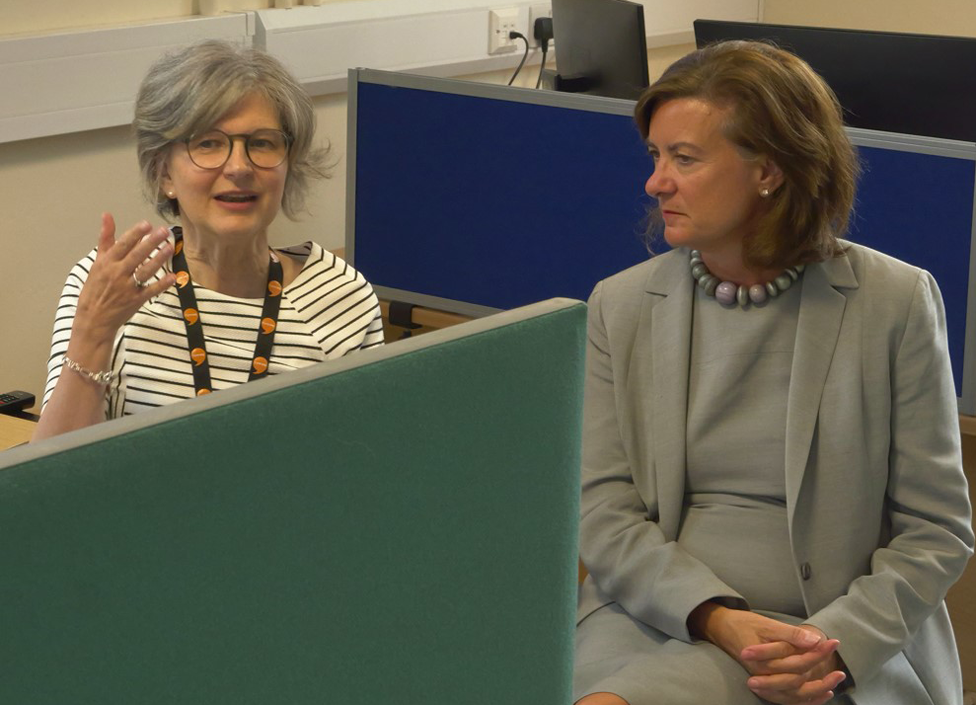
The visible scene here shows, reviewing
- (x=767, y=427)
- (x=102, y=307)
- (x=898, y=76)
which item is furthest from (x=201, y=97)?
(x=898, y=76)

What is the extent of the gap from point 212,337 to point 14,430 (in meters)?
0.49

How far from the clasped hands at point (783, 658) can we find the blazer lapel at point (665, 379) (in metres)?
0.17

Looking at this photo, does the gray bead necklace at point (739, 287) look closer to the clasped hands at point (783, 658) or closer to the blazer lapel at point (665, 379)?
the blazer lapel at point (665, 379)

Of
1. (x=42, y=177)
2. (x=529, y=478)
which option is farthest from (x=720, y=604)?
(x=42, y=177)

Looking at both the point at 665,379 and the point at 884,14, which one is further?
the point at 884,14

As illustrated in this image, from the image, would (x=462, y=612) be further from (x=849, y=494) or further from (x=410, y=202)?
(x=410, y=202)

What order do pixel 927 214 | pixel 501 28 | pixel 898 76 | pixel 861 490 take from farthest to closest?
1. pixel 501 28
2. pixel 898 76
3. pixel 927 214
4. pixel 861 490

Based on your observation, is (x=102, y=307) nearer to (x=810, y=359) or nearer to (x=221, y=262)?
(x=221, y=262)

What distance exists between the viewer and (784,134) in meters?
1.61

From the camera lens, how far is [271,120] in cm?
173

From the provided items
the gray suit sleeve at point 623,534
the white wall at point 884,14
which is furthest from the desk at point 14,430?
the white wall at point 884,14

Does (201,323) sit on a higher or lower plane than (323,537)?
lower

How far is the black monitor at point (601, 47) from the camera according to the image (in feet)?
8.75

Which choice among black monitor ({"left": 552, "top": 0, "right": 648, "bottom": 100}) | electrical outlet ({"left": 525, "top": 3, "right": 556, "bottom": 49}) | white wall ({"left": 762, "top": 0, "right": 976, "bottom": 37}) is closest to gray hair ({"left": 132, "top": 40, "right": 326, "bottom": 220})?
black monitor ({"left": 552, "top": 0, "right": 648, "bottom": 100})
